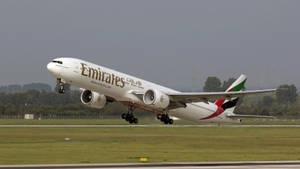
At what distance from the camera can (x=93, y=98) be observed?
54438 mm

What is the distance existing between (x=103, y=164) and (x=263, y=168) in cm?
859

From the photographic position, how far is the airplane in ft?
159

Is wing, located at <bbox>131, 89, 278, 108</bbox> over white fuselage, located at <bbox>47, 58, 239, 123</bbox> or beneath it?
beneath

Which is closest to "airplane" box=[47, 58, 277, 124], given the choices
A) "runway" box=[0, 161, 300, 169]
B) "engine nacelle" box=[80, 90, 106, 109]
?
"engine nacelle" box=[80, 90, 106, 109]

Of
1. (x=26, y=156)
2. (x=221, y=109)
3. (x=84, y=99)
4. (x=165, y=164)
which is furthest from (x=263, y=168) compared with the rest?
(x=221, y=109)

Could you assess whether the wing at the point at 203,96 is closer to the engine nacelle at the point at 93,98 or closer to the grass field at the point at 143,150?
the grass field at the point at 143,150

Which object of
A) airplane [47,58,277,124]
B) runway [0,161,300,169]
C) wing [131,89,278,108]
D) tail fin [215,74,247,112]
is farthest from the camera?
tail fin [215,74,247,112]

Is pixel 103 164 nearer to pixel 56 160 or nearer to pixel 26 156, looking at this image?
pixel 56 160

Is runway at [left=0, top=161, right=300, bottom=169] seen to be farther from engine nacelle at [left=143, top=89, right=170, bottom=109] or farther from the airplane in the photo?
engine nacelle at [left=143, top=89, right=170, bottom=109]

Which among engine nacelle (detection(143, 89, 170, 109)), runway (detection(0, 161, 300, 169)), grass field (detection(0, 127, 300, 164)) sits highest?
engine nacelle (detection(143, 89, 170, 109))

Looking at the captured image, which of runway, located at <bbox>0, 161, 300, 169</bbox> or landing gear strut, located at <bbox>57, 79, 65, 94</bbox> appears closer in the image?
runway, located at <bbox>0, 161, 300, 169</bbox>

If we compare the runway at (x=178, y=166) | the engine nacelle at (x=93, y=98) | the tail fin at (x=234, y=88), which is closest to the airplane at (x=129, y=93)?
the engine nacelle at (x=93, y=98)

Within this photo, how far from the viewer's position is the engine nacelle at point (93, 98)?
179 feet

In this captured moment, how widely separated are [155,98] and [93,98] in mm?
6392
